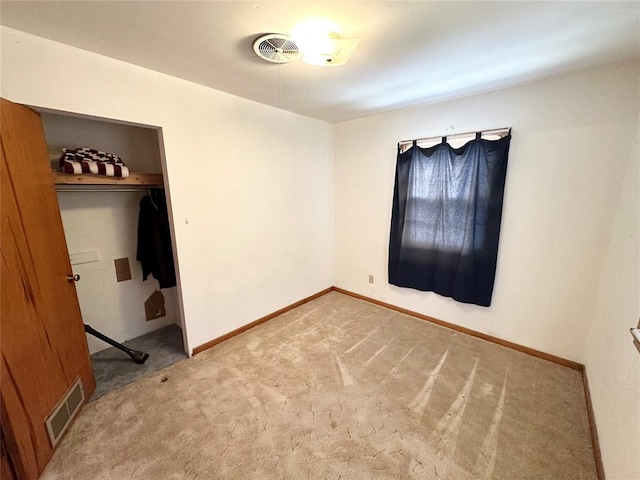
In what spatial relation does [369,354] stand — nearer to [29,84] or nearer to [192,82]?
[192,82]

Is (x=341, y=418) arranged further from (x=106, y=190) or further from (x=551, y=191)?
(x=106, y=190)

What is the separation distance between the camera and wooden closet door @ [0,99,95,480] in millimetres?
1290

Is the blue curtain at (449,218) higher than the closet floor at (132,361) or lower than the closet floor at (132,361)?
higher

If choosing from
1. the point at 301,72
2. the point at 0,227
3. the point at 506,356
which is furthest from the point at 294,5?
the point at 506,356

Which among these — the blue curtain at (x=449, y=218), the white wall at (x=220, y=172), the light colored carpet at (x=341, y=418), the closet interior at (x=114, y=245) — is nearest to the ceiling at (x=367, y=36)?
the white wall at (x=220, y=172)

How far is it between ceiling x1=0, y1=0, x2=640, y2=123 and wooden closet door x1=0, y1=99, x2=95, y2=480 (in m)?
0.65

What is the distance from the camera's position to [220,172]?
2.40m

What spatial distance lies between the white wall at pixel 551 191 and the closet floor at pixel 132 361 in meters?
2.74

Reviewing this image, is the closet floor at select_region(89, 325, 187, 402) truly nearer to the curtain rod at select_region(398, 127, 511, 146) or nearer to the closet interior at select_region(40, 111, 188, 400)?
the closet interior at select_region(40, 111, 188, 400)

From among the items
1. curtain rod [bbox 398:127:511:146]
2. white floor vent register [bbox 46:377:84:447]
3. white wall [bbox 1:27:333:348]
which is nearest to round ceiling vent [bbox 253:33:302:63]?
white wall [bbox 1:27:333:348]

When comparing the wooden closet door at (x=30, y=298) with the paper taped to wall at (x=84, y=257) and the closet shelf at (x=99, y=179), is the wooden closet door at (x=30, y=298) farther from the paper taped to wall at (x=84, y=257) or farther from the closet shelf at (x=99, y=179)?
the paper taped to wall at (x=84, y=257)

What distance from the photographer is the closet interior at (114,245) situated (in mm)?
2148

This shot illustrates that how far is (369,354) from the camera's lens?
2400 mm

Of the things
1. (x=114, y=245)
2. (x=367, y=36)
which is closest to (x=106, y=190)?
(x=114, y=245)
